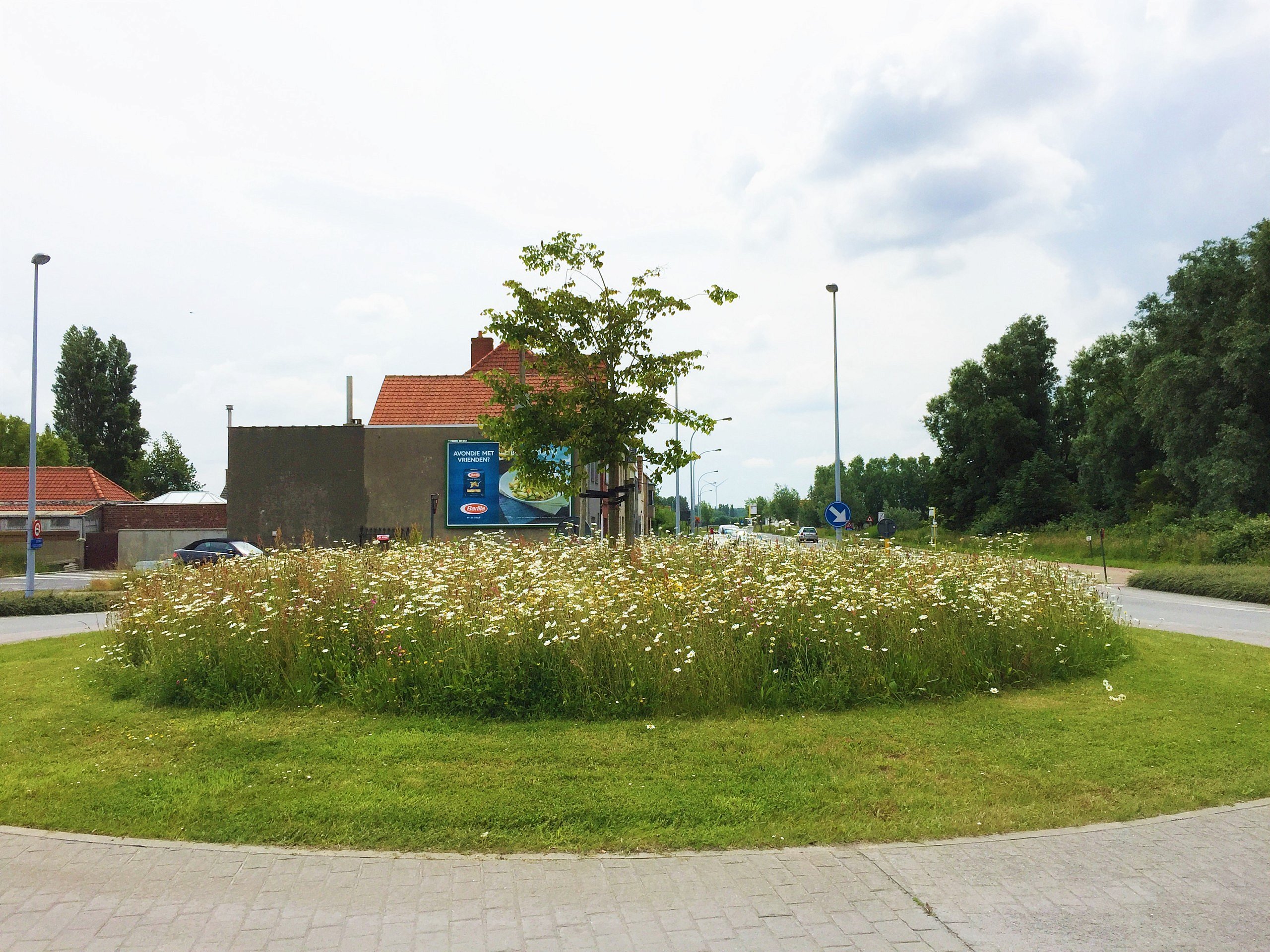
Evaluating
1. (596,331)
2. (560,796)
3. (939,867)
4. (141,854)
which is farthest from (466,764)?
(596,331)

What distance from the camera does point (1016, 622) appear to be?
343 inches

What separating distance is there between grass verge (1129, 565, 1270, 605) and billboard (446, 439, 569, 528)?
59.5 feet

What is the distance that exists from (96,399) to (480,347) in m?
48.6

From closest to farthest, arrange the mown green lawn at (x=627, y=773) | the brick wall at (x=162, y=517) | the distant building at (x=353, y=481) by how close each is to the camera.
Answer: the mown green lawn at (x=627, y=773) < the distant building at (x=353, y=481) < the brick wall at (x=162, y=517)

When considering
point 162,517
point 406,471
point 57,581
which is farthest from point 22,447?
point 406,471

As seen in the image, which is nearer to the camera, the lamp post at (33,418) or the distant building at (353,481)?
the lamp post at (33,418)

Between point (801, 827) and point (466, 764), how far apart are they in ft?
7.15

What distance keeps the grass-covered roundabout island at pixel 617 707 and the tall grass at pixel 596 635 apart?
0.03 metres

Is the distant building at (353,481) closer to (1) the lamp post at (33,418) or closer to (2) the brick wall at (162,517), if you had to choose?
(1) the lamp post at (33,418)

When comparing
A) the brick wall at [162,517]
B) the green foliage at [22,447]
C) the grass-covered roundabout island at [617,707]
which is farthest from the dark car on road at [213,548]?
the green foliage at [22,447]

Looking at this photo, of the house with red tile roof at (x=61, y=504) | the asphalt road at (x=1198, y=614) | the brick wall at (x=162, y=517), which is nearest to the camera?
the asphalt road at (x=1198, y=614)

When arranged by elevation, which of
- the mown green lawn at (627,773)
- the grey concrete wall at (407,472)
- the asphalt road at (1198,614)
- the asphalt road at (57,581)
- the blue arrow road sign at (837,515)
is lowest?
the asphalt road at (57,581)

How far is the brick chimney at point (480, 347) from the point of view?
41.4 metres

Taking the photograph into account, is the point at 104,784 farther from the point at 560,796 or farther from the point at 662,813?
the point at 662,813
